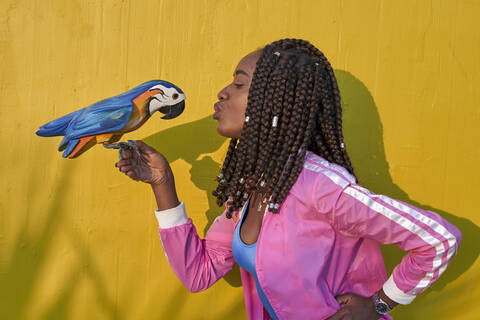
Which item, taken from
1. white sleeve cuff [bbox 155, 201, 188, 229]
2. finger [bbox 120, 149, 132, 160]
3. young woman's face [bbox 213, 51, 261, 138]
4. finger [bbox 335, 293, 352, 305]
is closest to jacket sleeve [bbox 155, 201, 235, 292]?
white sleeve cuff [bbox 155, 201, 188, 229]

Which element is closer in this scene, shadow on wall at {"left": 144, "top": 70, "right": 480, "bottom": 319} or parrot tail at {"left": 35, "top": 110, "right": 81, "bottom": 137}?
parrot tail at {"left": 35, "top": 110, "right": 81, "bottom": 137}

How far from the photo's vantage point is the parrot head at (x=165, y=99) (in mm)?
1395

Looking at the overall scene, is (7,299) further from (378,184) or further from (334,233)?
(378,184)

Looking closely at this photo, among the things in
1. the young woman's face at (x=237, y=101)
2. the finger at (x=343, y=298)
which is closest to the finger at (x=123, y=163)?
the young woman's face at (x=237, y=101)

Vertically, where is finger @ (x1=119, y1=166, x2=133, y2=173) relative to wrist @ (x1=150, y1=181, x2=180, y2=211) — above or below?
above

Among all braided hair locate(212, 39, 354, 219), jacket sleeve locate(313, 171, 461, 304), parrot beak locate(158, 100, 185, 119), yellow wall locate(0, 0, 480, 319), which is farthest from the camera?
yellow wall locate(0, 0, 480, 319)

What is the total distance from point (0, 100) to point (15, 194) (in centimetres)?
37

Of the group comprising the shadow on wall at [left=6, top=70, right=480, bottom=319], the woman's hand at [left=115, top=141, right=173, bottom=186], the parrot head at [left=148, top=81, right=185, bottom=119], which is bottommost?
the shadow on wall at [left=6, top=70, right=480, bottom=319]

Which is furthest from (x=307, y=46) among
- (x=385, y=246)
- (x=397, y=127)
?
(x=385, y=246)

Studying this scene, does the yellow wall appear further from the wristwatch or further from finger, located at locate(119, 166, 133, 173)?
the wristwatch

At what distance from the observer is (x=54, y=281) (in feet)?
6.04

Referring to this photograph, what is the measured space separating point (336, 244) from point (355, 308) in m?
0.19

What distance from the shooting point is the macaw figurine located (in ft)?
4.41

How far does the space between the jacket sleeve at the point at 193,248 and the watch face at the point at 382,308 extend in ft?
1.75
